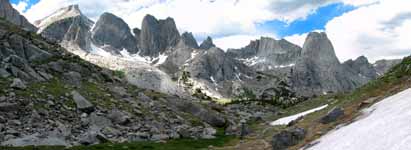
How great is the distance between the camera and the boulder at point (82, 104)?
214ft

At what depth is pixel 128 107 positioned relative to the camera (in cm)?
7450

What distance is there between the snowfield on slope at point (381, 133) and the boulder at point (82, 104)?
3850cm

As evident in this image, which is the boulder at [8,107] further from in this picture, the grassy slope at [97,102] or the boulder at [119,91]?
the boulder at [119,91]

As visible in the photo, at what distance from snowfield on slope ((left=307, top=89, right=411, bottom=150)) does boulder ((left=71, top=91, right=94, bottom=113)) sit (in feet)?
126

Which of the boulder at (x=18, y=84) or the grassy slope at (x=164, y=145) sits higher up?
the boulder at (x=18, y=84)

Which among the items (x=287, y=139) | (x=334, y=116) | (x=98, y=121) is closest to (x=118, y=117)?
(x=98, y=121)

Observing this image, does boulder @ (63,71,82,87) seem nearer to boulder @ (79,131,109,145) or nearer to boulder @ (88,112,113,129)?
boulder @ (88,112,113,129)

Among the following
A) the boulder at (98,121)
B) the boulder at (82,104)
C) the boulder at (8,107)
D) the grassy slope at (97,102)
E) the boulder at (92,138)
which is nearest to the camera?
the grassy slope at (97,102)

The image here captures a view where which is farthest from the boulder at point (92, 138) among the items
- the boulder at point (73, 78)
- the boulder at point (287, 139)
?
the boulder at point (73, 78)

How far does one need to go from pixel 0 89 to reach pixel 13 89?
Answer: 1893 millimetres

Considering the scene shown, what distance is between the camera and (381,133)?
1061 inches

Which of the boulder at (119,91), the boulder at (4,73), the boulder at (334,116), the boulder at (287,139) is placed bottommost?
the boulder at (287,139)

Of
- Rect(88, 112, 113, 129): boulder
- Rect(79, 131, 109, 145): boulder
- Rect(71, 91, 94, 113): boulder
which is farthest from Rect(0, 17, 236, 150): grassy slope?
Rect(88, 112, 113, 129): boulder

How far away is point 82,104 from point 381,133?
155 feet
